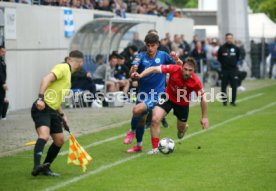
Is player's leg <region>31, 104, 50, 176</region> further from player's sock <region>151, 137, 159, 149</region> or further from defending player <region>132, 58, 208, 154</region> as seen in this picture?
player's sock <region>151, 137, 159, 149</region>

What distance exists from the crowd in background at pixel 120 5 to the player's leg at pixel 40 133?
13.8 metres

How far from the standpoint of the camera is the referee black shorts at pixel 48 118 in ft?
38.9

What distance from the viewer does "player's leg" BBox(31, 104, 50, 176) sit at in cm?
1177

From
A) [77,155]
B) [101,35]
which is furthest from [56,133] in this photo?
[101,35]

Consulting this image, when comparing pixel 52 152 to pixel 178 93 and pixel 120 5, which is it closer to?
pixel 178 93

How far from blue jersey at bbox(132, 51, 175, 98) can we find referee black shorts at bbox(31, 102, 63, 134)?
2916 millimetres

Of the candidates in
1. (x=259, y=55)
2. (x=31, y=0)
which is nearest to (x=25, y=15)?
(x=31, y=0)

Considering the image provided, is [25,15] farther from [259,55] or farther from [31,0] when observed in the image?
[259,55]

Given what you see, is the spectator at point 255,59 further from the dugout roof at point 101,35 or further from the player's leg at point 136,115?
the player's leg at point 136,115

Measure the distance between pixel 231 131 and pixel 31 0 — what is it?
33.3ft

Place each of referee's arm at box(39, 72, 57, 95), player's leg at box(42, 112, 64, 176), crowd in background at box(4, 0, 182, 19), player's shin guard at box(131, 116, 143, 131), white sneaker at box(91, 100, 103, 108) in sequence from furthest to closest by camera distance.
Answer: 1. crowd in background at box(4, 0, 182, 19)
2. white sneaker at box(91, 100, 103, 108)
3. player's shin guard at box(131, 116, 143, 131)
4. player's leg at box(42, 112, 64, 176)
5. referee's arm at box(39, 72, 57, 95)

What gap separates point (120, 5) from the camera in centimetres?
3347

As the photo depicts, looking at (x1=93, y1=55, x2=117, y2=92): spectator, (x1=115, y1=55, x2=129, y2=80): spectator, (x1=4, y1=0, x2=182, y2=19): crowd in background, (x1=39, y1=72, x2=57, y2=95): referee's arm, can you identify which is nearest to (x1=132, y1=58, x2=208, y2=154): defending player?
(x1=39, y1=72, x2=57, y2=95): referee's arm

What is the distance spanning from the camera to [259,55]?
137 feet
